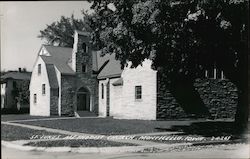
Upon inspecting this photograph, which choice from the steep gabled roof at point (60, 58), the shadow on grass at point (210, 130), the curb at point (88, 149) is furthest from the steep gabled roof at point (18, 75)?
the curb at point (88, 149)

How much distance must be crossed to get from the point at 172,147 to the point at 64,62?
27.3 metres

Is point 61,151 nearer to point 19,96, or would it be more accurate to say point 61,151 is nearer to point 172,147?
point 172,147

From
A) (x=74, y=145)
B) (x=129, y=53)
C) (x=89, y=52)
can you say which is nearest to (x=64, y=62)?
(x=89, y=52)

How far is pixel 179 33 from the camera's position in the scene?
55.2 feet

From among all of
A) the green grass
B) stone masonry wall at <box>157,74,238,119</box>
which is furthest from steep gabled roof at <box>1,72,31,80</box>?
Result: stone masonry wall at <box>157,74,238,119</box>

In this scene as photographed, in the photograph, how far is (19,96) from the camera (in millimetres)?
48219

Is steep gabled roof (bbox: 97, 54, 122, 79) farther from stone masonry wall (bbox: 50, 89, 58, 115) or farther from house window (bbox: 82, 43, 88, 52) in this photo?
stone masonry wall (bbox: 50, 89, 58, 115)

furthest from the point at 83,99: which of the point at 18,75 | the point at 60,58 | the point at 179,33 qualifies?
the point at 179,33

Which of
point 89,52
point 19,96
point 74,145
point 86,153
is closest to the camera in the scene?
point 86,153

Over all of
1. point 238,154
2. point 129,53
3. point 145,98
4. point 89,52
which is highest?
point 89,52

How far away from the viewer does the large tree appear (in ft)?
51.2

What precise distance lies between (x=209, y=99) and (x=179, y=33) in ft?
51.6

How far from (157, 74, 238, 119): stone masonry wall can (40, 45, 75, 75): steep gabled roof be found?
12772 millimetres

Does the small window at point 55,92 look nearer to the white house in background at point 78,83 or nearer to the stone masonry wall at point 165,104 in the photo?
the white house in background at point 78,83
